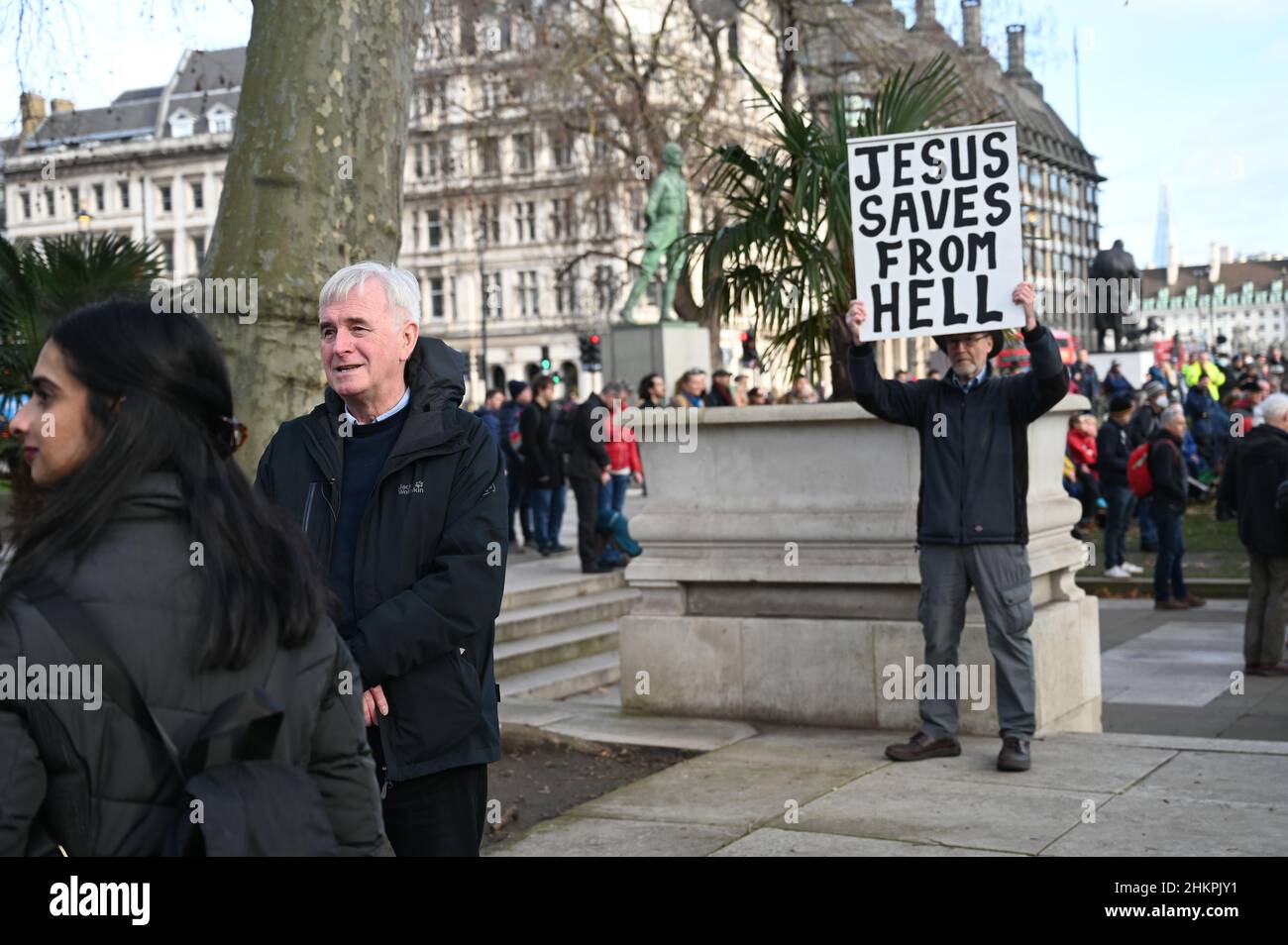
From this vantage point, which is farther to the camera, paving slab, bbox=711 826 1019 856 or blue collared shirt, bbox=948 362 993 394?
blue collared shirt, bbox=948 362 993 394

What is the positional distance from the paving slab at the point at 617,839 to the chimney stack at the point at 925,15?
2500 cm

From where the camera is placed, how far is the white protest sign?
7.11 metres

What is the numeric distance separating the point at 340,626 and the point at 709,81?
31.0m

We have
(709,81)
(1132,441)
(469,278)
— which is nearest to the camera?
(1132,441)

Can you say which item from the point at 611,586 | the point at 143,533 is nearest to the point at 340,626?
the point at 143,533

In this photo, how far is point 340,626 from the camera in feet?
11.6

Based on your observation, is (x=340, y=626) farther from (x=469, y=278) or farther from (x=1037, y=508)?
(x=469, y=278)

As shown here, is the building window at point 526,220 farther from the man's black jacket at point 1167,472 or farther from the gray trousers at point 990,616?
the gray trousers at point 990,616

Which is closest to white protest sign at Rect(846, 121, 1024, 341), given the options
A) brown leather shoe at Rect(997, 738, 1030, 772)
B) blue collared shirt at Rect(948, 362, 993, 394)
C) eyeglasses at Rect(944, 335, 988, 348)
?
eyeglasses at Rect(944, 335, 988, 348)

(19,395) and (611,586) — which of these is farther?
(611,586)

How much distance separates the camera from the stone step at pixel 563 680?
10.4 m

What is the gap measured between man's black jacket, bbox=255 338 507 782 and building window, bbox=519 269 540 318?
84027 millimetres

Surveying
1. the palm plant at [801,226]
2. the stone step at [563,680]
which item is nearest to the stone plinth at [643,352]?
the stone step at [563,680]

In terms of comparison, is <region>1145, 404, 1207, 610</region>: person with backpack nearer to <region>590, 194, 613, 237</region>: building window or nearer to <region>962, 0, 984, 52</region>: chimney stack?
<region>962, 0, 984, 52</region>: chimney stack
